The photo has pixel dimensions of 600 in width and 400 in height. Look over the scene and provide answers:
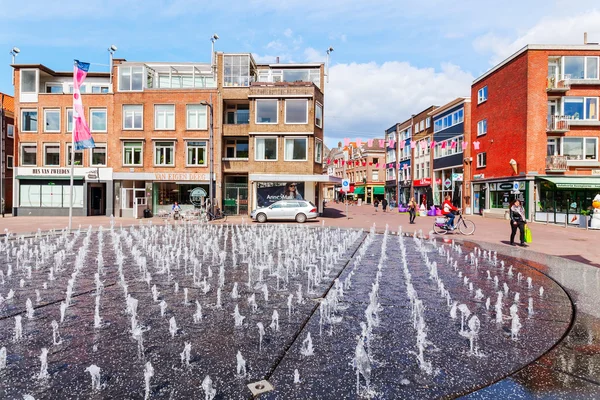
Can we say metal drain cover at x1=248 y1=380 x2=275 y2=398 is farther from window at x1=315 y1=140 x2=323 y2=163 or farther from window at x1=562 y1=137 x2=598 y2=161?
window at x1=562 y1=137 x2=598 y2=161

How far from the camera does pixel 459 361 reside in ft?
13.7

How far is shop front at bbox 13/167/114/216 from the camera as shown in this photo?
3303 cm

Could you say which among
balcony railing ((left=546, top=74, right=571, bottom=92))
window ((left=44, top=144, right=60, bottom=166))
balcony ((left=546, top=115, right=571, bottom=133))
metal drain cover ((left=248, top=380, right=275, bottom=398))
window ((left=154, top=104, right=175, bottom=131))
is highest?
balcony railing ((left=546, top=74, right=571, bottom=92))

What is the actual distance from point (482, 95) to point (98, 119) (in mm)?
37769

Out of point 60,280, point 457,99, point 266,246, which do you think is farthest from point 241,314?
point 457,99

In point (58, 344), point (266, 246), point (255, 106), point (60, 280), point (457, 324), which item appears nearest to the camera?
point (58, 344)

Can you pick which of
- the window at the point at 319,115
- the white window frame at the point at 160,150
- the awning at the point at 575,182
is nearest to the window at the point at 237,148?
the white window frame at the point at 160,150

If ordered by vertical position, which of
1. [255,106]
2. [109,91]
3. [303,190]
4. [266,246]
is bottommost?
[266,246]

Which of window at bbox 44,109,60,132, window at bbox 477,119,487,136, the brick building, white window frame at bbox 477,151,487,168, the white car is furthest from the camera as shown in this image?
white window frame at bbox 477,151,487,168

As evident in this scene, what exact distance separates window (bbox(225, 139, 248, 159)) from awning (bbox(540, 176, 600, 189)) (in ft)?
82.2

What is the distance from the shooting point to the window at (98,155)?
33219 mm

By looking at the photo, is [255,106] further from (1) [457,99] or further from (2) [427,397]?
(2) [427,397]

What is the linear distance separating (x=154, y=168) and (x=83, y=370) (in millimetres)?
31081

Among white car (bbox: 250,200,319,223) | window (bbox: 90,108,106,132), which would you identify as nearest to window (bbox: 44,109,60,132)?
window (bbox: 90,108,106,132)
